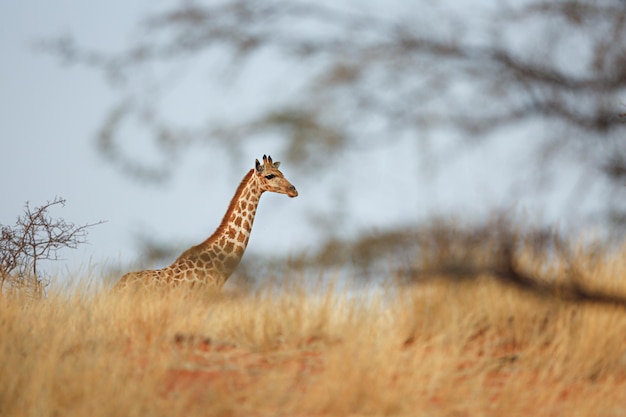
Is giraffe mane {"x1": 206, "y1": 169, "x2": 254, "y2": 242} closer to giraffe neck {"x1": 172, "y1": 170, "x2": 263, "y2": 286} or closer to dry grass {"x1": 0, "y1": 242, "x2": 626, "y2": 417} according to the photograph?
giraffe neck {"x1": 172, "y1": 170, "x2": 263, "y2": 286}

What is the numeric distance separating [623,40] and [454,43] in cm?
121

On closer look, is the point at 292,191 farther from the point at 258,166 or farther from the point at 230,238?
the point at 230,238

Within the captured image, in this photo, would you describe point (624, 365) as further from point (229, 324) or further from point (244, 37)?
point (244, 37)

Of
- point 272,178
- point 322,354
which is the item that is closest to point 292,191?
point 272,178

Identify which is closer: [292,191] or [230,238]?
[292,191]

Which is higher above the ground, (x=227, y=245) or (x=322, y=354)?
(x=227, y=245)

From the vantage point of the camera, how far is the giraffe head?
9430 mm

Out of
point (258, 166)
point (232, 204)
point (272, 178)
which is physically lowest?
point (232, 204)

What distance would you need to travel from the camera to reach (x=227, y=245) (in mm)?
9664

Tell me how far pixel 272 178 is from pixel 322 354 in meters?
3.53

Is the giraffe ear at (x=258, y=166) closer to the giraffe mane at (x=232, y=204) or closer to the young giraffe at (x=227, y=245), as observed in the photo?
the young giraffe at (x=227, y=245)

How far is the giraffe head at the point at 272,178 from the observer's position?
943 cm

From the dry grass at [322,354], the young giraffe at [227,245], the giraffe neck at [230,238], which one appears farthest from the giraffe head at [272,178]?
the dry grass at [322,354]

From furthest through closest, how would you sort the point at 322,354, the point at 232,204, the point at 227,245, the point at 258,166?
1. the point at 232,204
2. the point at 227,245
3. the point at 258,166
4. the point at 322,354
